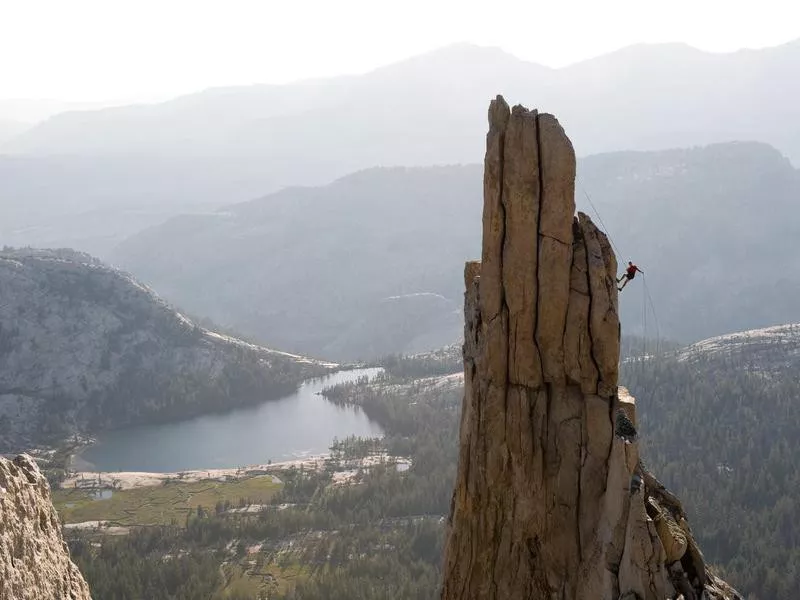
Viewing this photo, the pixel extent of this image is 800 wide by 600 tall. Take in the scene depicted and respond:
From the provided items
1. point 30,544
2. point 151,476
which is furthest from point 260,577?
point 30,544

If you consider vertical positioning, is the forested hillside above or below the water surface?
above

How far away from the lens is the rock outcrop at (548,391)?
2012 centimetres

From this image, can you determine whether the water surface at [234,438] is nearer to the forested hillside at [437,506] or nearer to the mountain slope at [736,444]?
the forested hillside at [437,506]

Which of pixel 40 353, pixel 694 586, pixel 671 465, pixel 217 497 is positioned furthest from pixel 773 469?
pixel 40 353

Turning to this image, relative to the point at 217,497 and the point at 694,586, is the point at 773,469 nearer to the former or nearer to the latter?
the point at 217,497

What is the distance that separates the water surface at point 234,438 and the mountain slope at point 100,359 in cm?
602

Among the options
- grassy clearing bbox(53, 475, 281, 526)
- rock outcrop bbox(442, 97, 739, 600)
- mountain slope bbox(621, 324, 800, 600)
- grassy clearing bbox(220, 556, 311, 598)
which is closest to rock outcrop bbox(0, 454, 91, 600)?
rock outcrop bbox(442, 97, 739, 600)

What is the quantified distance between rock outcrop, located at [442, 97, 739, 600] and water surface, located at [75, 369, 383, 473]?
9566 cm

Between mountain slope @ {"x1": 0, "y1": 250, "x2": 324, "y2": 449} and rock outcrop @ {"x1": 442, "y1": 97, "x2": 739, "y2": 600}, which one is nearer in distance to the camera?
rock outcrop @ {"x1": 442, "y1": 97, "x2": 739, "y2": 600}

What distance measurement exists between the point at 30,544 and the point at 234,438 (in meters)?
113

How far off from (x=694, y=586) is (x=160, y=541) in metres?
61.4

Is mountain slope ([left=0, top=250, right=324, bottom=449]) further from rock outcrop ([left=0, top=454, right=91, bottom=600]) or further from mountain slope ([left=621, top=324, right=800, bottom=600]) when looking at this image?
rock outcrop ([left=0, top=454, right=91, bottom=600])

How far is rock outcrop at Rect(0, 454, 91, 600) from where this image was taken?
1639cm

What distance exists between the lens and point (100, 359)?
14400 centimetres
